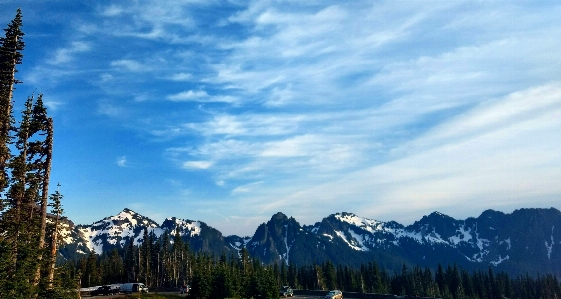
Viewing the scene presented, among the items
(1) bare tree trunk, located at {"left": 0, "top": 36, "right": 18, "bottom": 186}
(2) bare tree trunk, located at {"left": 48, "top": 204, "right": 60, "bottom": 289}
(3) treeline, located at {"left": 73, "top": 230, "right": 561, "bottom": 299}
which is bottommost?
(3) treeline, located at {"left": 73, "top": 230, "right": 561, "bottom": 299}

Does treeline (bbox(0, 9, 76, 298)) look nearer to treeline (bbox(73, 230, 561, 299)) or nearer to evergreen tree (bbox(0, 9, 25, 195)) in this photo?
evergreen tree (bbox(0, 9, 25, 195))

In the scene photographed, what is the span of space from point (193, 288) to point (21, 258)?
42.0 m

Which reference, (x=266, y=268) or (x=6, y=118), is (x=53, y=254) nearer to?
(x=6, y=118)

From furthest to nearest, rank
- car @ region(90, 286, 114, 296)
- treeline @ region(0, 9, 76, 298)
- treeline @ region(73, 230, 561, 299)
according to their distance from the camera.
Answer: treeline @ region(73, 230, 561, 299) < car @ region(90, 286, 114, 296) < treeline @ region(0, 9, 76, 298)

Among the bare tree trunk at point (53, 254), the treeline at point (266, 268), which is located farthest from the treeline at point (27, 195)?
the treeline at point (266, 268)

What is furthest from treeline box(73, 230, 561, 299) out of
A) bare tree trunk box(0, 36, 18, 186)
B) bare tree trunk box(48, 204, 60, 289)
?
bare tree trunk box(0, 36, 18, 186)

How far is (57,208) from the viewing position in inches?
1463

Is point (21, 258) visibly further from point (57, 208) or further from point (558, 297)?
point (558, 297)

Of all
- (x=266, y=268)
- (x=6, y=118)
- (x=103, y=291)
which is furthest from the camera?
(x=266, y=268)

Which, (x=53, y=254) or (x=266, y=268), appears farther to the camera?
(x=266, y=268)

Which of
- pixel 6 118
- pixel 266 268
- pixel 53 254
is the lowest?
pixel 266 268

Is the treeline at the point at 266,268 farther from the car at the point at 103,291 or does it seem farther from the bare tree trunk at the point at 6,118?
the bare tree trunk at the point at 6,118

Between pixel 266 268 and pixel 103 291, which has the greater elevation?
pixel 266 268

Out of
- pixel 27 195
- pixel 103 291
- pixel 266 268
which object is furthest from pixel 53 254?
pixel 266 268
